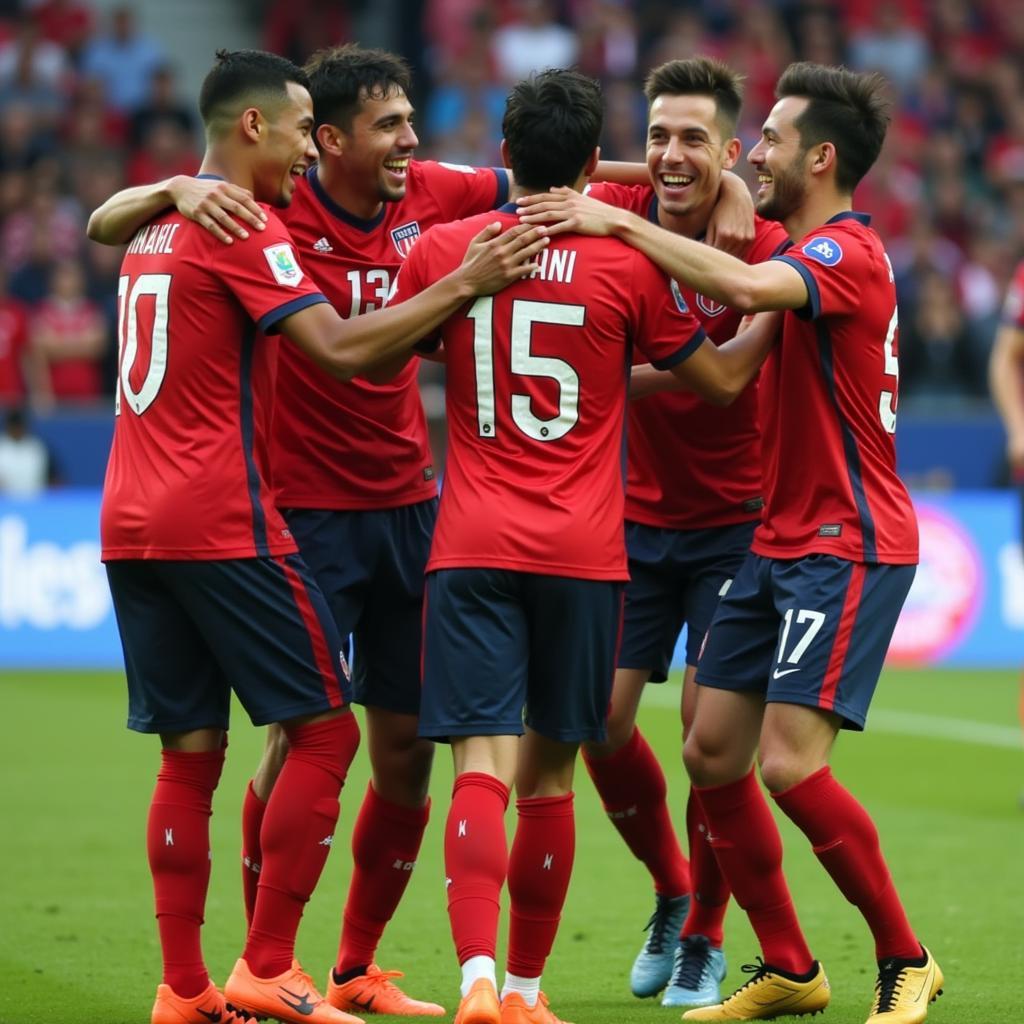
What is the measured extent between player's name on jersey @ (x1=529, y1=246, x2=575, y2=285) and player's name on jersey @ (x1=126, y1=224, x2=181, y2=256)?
948mm

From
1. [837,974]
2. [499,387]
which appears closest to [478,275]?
[499,387]

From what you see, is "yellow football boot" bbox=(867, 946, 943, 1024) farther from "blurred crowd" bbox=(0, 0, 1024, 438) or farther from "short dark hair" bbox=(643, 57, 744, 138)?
"blurred crowd" bbox=(0, 0, 1024, 438)

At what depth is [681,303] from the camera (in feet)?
17.1

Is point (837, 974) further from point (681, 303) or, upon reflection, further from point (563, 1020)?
point (681, 303)

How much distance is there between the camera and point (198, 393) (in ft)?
16.5

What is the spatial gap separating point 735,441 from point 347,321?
1504 mm

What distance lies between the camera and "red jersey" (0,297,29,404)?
52.1 ft

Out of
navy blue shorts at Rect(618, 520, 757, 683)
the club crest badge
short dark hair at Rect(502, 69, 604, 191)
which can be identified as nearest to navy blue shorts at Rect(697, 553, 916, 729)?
navy blue shorts at Rect(618, 520, 757, 683)

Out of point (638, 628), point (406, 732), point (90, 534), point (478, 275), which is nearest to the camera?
point (478, 275)

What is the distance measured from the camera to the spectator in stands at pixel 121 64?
62.1 ft

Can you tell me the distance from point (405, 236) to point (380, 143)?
33 centimetres

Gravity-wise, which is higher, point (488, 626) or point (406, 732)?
point (488, 626)

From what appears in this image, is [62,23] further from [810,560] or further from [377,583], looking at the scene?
[810,560]

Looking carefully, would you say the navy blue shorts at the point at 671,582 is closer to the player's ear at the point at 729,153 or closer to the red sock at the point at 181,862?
the player's ear at the point at 729,153
